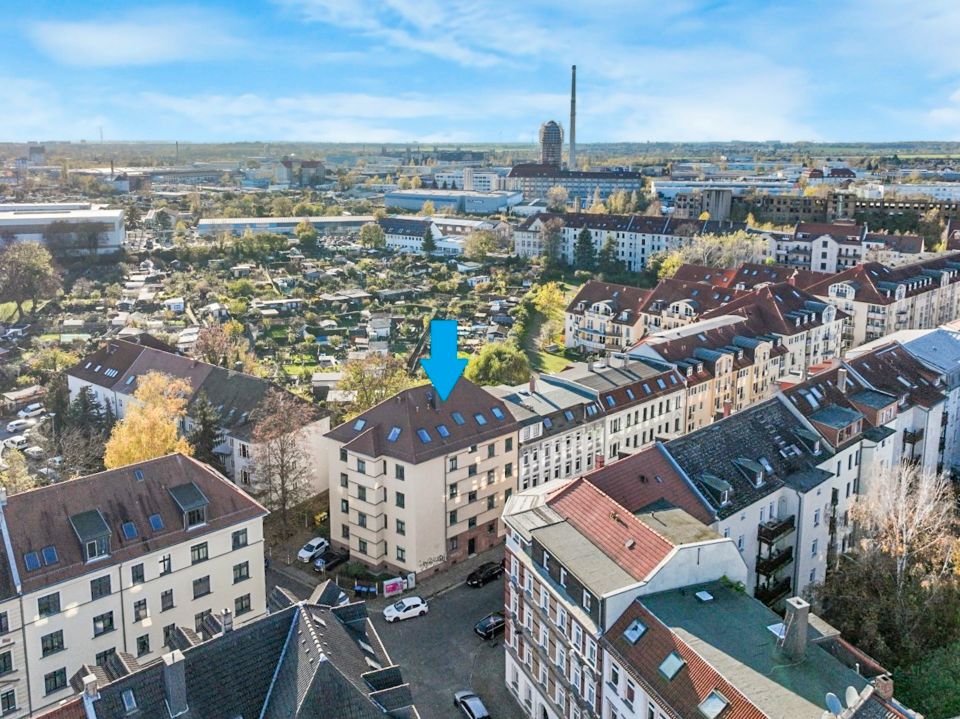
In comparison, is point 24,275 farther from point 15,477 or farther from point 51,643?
point 51,643

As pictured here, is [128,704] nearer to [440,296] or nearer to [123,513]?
[123,513]

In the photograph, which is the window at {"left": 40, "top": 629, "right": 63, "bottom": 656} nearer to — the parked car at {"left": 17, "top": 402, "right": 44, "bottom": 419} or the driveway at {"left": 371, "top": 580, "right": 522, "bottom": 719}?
the driveway at {"left": 371, "top": 580, "right": 522, "bottom": 719}

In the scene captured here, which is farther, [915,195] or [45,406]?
[915,195]

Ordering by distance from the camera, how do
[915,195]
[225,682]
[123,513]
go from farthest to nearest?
[915,195] → [123,513] → [225,682]

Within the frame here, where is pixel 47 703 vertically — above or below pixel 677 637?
below

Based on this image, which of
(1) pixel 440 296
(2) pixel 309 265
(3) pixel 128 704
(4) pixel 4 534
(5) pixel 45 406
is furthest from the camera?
(2) pixel 309 265

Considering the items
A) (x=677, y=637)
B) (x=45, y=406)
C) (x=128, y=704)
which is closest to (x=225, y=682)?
(x=128, y=704)
